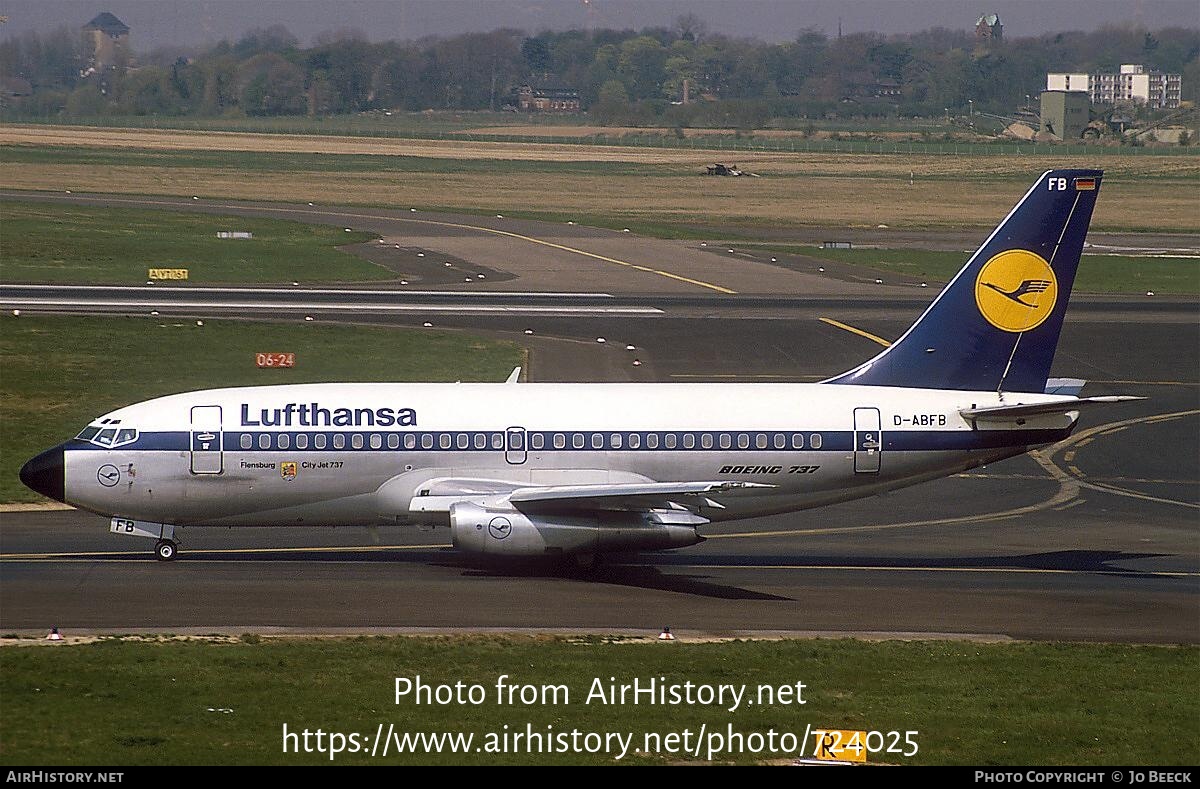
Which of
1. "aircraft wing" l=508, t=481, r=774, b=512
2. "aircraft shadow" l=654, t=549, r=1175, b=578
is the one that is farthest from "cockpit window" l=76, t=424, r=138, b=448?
"aircraft shadow" l=654, t=549, r=1175, b=578

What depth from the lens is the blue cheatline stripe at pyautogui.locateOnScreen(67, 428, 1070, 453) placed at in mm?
35062

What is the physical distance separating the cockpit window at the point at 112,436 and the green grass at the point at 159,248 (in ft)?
184

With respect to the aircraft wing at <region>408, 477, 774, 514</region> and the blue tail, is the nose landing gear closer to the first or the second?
the aircraft wing at <region>408, 477, 774, 514</region>

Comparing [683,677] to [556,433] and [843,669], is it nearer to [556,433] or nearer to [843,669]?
[843,669]

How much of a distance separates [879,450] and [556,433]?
7665 mm

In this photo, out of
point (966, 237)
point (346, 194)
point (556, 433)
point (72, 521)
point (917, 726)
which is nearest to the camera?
point (917, 726)

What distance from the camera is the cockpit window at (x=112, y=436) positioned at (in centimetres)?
3497

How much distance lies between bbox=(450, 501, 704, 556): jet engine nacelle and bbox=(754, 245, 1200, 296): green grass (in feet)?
211

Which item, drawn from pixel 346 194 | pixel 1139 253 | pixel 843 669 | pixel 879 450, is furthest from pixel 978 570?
pixel 346 194

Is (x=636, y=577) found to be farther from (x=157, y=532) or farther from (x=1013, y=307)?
(x=1013, y=307)

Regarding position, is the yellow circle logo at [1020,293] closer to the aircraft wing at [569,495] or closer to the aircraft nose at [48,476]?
the aircraft wing at [569,495]

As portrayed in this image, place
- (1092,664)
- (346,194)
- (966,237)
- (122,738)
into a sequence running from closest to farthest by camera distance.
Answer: (122,738) < (1092,664) < (966,237) < (346,194)

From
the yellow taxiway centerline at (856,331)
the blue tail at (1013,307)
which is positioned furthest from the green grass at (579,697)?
the yellow taxiway centerline at (856,331)

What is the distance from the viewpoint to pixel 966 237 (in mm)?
123812
